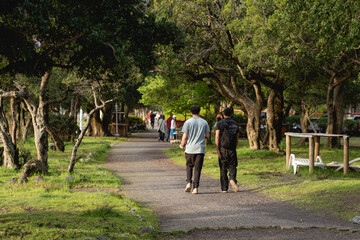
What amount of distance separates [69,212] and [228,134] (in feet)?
13.2

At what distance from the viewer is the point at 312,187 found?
9.91 metres

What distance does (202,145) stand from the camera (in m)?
9.50

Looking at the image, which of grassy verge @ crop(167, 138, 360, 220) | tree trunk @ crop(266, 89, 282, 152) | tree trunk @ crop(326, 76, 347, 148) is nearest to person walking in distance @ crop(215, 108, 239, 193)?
grassy verge @ crop(167, 138, 360, 220)

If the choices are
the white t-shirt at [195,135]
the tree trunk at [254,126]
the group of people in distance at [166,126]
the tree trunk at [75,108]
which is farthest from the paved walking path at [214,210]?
the tree trunk at [75,108]

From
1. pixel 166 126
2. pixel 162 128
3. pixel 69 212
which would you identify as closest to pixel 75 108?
pixel 162 128

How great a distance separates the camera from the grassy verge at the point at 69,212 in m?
5.66

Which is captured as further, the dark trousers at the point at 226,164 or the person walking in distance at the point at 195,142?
the dark trousers at the point at 226,164

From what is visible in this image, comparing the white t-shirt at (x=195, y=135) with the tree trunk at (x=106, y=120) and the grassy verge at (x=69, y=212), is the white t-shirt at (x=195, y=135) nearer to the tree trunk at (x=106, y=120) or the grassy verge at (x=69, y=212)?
the grassy verge at (x=69, y=212)

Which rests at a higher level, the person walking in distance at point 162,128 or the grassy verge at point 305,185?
the person walking in distance at point 162,128

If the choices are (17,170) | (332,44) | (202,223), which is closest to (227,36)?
(332,44)

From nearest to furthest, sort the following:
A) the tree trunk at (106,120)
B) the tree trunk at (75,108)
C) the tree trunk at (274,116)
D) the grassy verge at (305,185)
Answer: the grassy verge at (305,185) → the tree trunk at (274,116) → the tree trunk at (75,108) → the tree trunk at (106,120)

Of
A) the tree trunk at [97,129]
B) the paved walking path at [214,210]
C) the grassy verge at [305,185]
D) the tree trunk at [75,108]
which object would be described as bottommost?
the paved walking path at [214,210]

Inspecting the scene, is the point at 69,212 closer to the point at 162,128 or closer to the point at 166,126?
the point at 166,126

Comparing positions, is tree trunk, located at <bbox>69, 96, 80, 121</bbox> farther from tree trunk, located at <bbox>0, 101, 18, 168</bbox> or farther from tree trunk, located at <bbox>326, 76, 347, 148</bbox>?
tree trunk, located at <bbox>326, 76, 347, 148</bbox>
